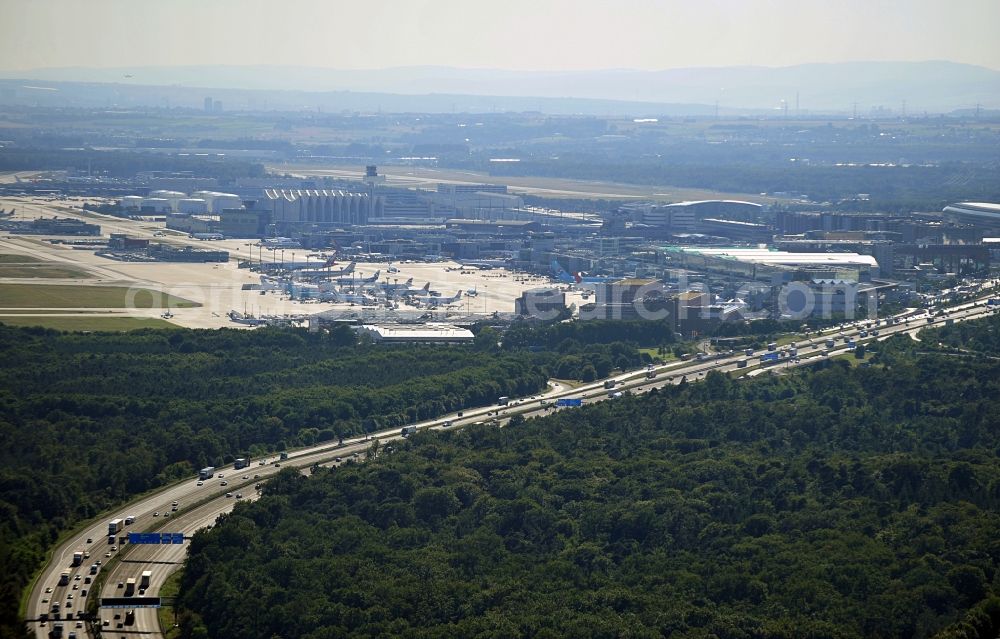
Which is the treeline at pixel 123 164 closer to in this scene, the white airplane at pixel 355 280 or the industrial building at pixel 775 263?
the white airplane at pixel 355 280

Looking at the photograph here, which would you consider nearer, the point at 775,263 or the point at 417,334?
the point at 417,334

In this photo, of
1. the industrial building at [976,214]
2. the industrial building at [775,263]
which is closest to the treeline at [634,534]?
the industrial building at [775,263]

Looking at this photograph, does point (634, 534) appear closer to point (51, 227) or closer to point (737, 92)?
point (51, 227)

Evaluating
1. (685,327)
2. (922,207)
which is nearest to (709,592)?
(685,327)

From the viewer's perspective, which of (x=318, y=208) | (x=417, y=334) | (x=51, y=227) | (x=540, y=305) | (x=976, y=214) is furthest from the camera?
Result: (x=318, y=208)

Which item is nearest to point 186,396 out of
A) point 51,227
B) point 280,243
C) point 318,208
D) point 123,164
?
point 280,243

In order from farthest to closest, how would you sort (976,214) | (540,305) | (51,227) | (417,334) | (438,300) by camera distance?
(976,214), (51,227), (438,300), (540,305), (417,334)
